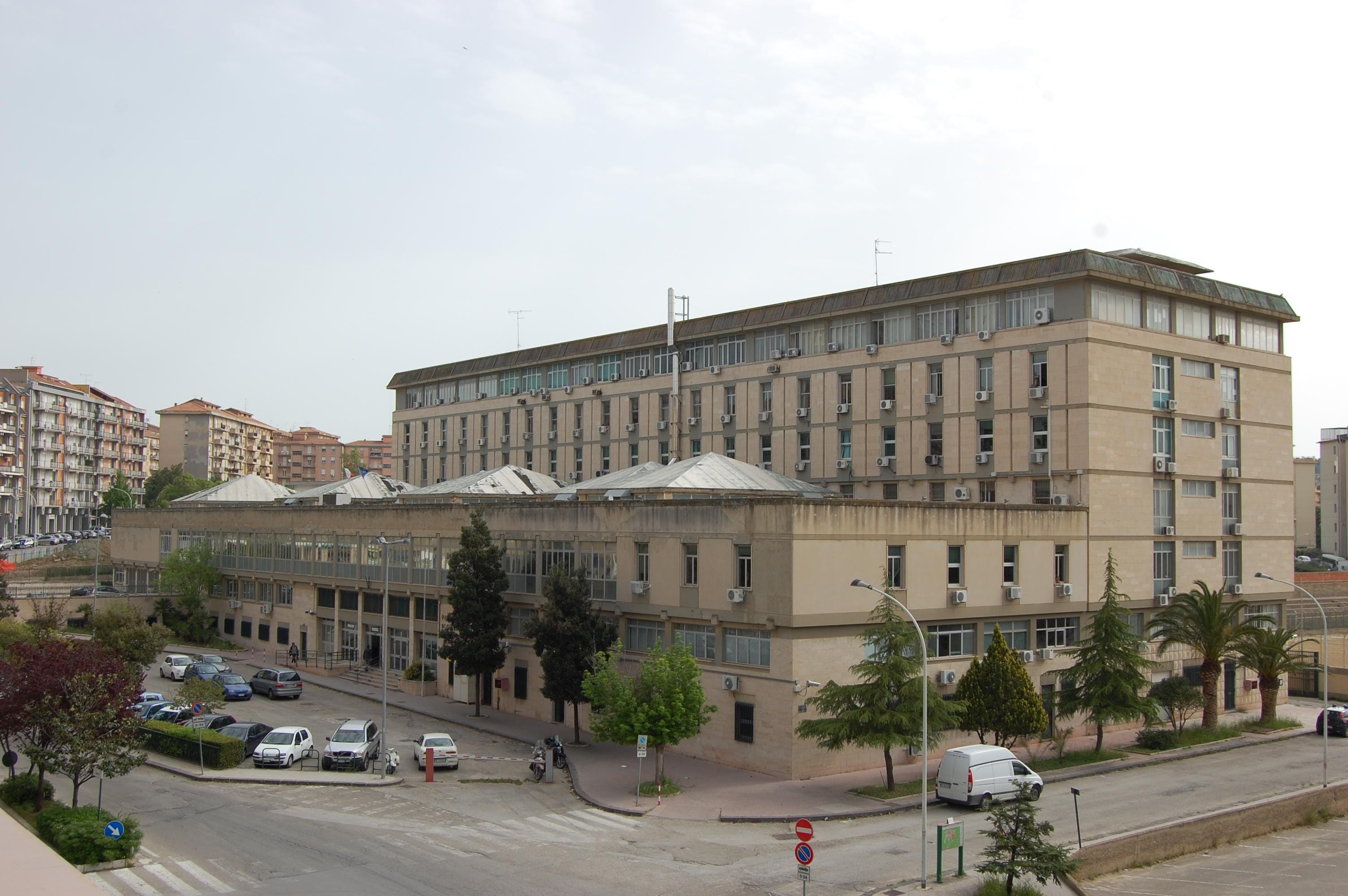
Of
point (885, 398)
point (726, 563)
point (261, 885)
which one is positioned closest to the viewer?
point (261, 885)

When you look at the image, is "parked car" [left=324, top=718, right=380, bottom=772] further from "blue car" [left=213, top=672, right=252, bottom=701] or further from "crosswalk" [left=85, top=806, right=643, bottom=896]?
"blue car" [left=213, top=672, right=252, bottom=701]

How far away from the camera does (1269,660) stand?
48031mm

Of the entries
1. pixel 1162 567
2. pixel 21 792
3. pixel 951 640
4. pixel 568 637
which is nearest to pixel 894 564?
pixel 951 640

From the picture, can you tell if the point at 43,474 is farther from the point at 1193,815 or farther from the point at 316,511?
the point at 1193,815

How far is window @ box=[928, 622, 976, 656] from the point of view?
1606 inches

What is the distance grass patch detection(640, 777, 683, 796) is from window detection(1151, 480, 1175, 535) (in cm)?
2701

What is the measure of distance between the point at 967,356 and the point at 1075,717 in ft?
55.6

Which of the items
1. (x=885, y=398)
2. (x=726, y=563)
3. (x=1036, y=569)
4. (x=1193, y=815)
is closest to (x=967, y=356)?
(x=885, y=398)


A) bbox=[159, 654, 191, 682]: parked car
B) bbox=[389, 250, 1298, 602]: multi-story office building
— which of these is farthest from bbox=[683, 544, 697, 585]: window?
bbox=[159, 654, 191, 682]: parked car

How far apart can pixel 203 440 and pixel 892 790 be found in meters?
155

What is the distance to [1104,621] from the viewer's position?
40.3m

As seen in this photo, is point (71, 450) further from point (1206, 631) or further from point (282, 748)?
point (1206, 631)

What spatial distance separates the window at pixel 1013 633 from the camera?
4262 cm

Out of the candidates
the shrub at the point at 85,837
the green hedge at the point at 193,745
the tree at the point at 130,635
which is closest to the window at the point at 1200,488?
the green hedge at the point at 193,745
